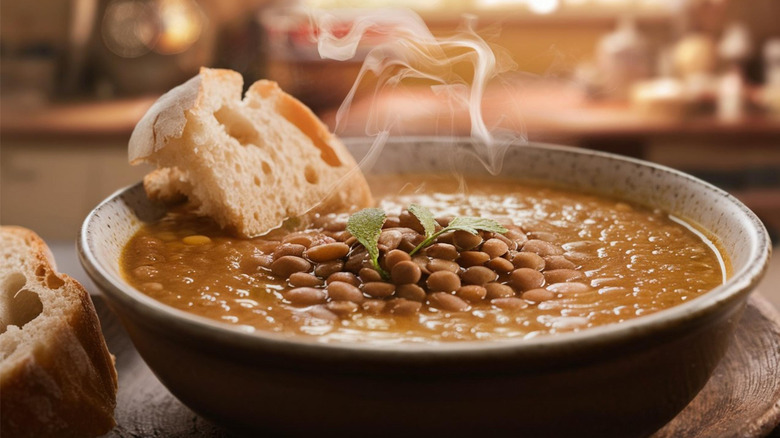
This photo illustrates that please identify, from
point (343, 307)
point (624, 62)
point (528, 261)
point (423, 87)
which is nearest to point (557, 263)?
point (528, 261)

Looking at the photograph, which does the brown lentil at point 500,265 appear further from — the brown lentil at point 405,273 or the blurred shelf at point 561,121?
the blurred shelf at point 561,121

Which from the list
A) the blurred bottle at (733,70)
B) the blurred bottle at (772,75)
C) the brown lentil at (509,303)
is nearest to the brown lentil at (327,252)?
the brown lentil at (509,303)

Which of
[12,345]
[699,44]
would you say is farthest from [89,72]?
[12,345]

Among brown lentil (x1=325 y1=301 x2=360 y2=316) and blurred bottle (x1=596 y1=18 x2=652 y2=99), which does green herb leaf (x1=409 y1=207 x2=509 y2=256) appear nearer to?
brown lentil (x1=325 y1=301 x2=360 y2=316)

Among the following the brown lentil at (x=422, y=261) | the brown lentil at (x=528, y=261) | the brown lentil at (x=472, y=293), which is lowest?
the brown lentil at (x=528, y=261)

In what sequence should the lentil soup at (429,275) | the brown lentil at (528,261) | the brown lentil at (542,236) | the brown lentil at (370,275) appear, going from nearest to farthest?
the lentil soup at (429,275)
the brown lentil at (370,275)
the brown lentil at (528,261)
the brown lentil at (542,236)

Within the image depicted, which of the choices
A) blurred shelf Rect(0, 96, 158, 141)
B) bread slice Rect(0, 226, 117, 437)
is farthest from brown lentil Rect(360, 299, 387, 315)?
blurred shelf Rect(0, 96, 158, 141)

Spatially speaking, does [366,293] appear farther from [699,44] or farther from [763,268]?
[699,44]
